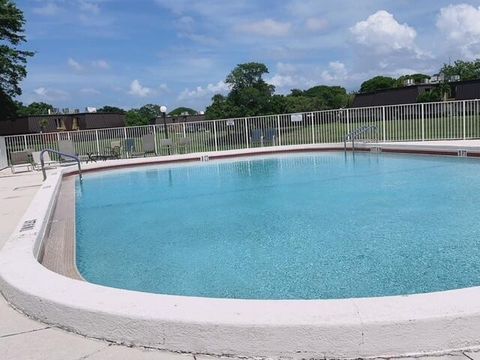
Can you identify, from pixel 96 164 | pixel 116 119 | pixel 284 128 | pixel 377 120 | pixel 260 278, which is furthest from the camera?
pixel 116 119

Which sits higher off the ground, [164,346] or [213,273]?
[164,346]

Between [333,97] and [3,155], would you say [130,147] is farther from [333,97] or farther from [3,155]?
[333,97]

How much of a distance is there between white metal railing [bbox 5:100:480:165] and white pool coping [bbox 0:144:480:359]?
58.4ft

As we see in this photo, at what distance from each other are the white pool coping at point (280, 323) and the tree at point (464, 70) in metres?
70.4

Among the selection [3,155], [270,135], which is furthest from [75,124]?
[270,135]

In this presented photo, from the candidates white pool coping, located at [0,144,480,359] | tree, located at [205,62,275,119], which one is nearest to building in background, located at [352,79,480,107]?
tree, located at [205,62,275,119]

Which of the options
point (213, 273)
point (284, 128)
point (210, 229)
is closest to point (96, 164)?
point (284, 128)

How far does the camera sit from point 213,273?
17.7 ft

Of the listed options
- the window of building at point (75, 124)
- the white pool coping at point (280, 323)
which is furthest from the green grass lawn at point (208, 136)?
the window of building at point (75, 124)

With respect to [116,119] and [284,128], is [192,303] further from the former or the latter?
[116,119]

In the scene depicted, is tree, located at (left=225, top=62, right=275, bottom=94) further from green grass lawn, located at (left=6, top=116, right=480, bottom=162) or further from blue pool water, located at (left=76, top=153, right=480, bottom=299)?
blue pool water, located at (left=76, top=153, right=480, bottom=299)

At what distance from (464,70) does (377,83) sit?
114 feet

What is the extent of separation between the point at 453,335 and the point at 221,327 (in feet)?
4.25

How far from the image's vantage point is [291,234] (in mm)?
6992
